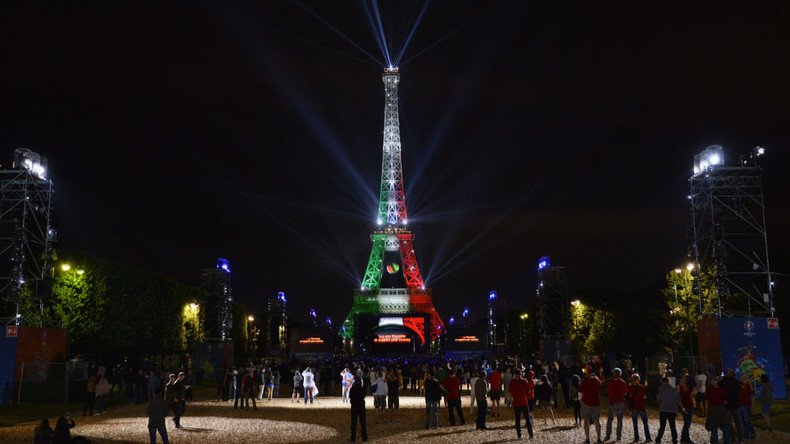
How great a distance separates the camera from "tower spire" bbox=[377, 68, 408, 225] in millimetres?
132000

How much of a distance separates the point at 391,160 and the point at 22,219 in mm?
101612

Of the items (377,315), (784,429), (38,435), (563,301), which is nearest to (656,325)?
(563,301)

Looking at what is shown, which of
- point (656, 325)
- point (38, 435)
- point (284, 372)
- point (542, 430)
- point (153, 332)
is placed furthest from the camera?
point (656, 325)

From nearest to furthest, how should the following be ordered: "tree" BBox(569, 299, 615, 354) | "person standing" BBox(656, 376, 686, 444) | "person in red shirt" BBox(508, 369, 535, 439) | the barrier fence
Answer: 1. "person standing" BBox(656, 376, 686, 444)
2. "person in red shirt" BBox(508, 369, 535, 439)
3. the barrier fence
4. "tree" BBox(569, 299, 615, 354)

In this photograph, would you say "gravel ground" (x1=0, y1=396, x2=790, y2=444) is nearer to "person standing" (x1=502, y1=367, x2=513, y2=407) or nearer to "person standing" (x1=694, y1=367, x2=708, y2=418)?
"person standing" (x1=502, y1=367, x2=513, y2=407)

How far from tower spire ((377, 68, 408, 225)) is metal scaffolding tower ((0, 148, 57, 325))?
96.1 metres

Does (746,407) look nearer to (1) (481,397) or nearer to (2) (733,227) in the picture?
(1) (481,397)

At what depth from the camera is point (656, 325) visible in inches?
2712

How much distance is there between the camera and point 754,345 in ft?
104

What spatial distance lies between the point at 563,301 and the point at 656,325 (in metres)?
11.5

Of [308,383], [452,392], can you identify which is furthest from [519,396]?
[308,383]

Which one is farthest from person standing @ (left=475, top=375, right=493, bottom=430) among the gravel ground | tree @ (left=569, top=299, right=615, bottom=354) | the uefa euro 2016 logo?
tree @ (left=569, top=299, right=615, bottom=354)

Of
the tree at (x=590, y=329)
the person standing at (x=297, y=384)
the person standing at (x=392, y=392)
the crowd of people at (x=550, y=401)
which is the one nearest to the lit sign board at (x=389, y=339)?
the tree at (x=590, y=329)

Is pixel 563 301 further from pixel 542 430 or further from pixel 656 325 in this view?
pixel 542 430
